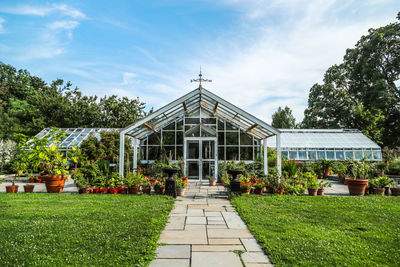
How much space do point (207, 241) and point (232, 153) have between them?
318 inches

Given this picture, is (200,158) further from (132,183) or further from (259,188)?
(132,183)

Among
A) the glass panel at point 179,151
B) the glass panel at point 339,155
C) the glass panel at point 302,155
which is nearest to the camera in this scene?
the glass panel at point 179,151

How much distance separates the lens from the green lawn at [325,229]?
2.96 metres

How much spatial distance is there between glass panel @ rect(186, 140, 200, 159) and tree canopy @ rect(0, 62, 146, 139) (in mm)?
13951

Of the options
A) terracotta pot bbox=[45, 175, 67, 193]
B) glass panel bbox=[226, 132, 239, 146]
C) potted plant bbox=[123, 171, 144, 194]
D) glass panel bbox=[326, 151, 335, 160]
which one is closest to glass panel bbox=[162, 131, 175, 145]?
glass panel bbox=[226, 132, 239, 146]

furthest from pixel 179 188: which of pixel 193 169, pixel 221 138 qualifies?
pixel 221 138

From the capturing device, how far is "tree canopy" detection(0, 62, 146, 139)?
21.4 meters

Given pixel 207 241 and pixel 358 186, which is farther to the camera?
pixel 358 186

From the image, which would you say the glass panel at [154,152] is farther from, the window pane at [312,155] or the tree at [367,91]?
the tree at [367,91]

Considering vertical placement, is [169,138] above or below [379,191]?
above

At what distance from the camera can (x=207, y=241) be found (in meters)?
3.63

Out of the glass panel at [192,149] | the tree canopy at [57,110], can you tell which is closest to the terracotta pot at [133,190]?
the glass panel at [192,149]

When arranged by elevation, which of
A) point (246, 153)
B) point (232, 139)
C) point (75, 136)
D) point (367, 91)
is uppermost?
point (367, 91)

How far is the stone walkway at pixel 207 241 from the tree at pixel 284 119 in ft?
87.6
